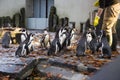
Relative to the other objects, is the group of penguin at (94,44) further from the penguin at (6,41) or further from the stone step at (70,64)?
the penguin at (6,41)

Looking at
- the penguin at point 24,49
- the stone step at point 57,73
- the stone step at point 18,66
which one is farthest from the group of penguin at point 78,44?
the stone step at point 57,73

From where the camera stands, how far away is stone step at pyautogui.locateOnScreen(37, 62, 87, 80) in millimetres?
Result: 3598

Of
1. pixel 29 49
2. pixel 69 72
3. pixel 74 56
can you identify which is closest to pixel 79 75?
pixel 69 72

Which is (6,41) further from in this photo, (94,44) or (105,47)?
(105,47)

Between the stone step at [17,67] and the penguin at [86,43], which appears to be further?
the penguin at [86,43]

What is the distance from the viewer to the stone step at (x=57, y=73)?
3598 mm

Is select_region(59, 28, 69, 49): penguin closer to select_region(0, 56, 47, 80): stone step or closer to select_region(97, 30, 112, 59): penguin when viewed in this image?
select_region(0, 56, 47, 80): stone step

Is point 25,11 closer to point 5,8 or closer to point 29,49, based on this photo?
point 5,8

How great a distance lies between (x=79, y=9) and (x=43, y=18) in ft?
5.76

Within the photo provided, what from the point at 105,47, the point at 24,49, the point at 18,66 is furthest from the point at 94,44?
the point at 18,66

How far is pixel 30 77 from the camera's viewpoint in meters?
3.82

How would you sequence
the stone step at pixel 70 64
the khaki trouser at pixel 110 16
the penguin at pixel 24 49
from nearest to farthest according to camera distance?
Answer: the stone step at pixel 70 64 < the khaki trouser at pixel 110 16 < the penguin at pixel 24 49

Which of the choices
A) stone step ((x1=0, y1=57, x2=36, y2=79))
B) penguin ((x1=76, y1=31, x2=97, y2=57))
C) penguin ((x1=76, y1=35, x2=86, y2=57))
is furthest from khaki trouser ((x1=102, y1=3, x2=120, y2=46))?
stone step ((x1=0, y1=57, x2=36, y2=79))

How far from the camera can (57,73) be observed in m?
3.76
